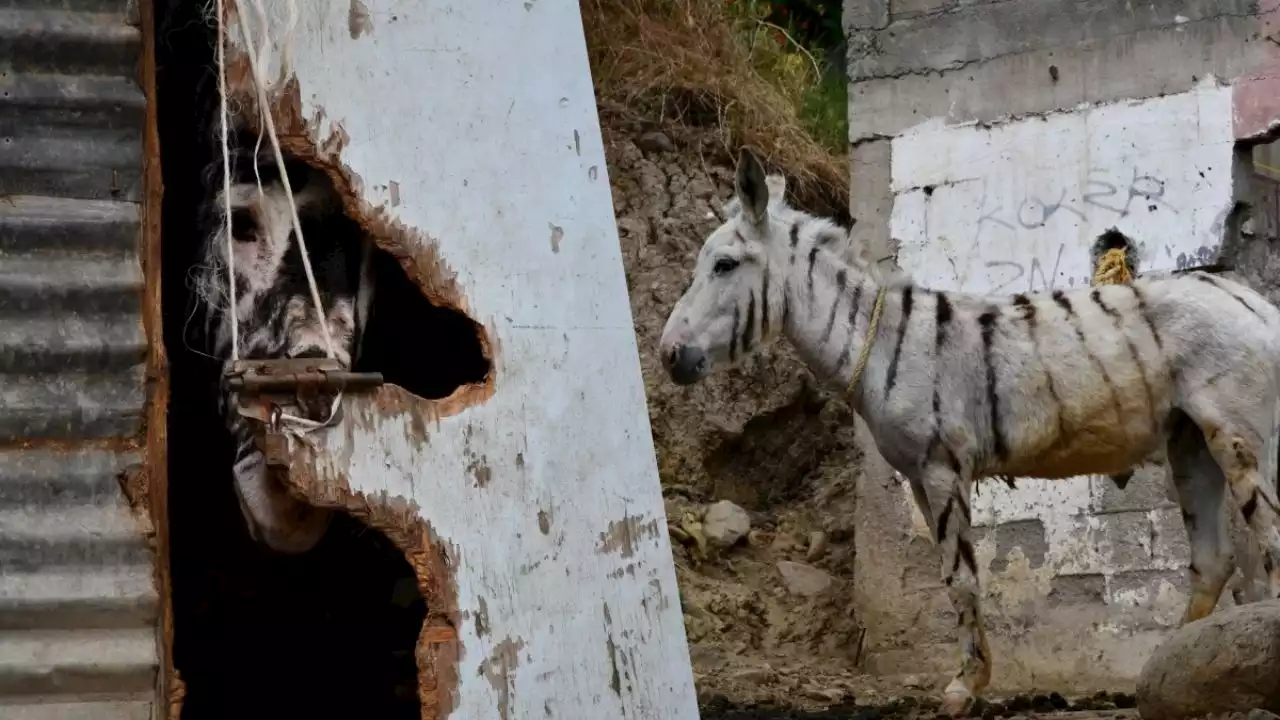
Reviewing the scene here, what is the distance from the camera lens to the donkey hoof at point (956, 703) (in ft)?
21.3

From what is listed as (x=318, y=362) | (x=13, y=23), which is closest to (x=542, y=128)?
(x=318, y=362)

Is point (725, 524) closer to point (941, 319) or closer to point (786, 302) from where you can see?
point (786, 302)

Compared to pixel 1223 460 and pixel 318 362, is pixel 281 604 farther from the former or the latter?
pixel 1223 460

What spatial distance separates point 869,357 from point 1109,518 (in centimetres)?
224

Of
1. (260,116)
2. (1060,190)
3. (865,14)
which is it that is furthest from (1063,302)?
(260,116)

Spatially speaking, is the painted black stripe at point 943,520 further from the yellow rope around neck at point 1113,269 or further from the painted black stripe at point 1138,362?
the yellow rope around neck at point 1113,269

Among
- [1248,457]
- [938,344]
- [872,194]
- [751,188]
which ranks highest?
[872,194]

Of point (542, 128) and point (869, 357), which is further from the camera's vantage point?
point (869, 357)

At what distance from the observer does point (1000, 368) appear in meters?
6.79

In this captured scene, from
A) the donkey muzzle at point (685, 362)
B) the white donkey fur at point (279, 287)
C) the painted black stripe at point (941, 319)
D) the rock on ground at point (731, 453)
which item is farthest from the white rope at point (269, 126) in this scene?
the rock on ground at point (731, 453)

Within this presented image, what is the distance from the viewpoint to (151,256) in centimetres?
378

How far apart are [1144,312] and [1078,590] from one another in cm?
222

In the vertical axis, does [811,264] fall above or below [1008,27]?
below

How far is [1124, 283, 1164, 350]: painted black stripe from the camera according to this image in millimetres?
6719
